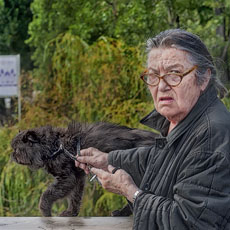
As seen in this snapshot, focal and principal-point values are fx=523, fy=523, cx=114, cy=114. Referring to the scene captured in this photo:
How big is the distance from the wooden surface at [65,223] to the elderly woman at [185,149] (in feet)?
2.58

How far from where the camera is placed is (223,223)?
1.93 metres

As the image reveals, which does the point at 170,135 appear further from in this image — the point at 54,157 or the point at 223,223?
the point at 54,157

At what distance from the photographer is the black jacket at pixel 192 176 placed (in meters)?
1.89

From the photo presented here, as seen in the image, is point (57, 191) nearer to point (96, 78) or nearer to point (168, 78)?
point (168, 78)

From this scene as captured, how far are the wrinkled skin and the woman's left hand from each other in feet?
5.34

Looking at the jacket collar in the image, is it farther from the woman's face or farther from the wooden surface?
the wooden surface

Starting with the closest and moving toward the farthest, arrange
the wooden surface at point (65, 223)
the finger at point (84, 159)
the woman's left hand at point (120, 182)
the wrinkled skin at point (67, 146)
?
the woman's left hand at point (120, 182)
the wooden surface at point (65, 223)
the finger at point (84, 159)
the wrinkled skin at point (67, 146)

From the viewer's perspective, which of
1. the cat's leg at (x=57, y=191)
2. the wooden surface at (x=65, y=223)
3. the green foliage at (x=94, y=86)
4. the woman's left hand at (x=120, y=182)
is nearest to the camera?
the woman's left hand at (x=120, y=182)

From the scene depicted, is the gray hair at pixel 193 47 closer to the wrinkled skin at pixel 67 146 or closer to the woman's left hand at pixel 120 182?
the woman's left hand at pixel 120 182

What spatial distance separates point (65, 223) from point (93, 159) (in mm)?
419

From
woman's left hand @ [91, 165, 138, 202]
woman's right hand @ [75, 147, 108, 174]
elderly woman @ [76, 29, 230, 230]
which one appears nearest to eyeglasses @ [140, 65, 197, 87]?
elderly woman @ [76, 29, 230, 230]

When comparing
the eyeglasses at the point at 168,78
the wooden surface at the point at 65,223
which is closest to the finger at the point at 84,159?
the wooden surface at the point at 65,223

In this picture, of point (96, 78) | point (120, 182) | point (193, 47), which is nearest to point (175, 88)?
point (193, 47)

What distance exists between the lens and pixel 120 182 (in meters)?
2.29
